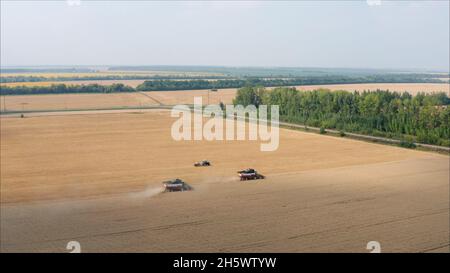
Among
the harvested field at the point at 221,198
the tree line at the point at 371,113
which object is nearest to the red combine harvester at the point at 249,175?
the harvested field at the point at 221,198

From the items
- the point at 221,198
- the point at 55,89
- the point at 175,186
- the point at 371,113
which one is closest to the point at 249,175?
the point at 175,186

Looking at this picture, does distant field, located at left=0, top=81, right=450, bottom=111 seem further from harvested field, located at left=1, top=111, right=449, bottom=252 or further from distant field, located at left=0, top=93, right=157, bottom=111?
harvested field, located at left=1, top=111, right=449, bottom=252

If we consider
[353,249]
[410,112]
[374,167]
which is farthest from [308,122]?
[353,249]

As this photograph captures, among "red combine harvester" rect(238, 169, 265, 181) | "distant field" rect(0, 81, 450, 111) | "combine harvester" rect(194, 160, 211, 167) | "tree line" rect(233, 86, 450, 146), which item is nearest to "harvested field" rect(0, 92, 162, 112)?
"distant field" rect(0, 81, 450, 111)

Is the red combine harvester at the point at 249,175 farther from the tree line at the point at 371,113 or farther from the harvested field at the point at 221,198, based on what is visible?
the tree line at the point at 371,113

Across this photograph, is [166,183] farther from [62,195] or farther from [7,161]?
[7,161]

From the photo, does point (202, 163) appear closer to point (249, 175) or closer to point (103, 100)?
point (249, 175)

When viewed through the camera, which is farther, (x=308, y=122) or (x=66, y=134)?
(x=308, y=122)
